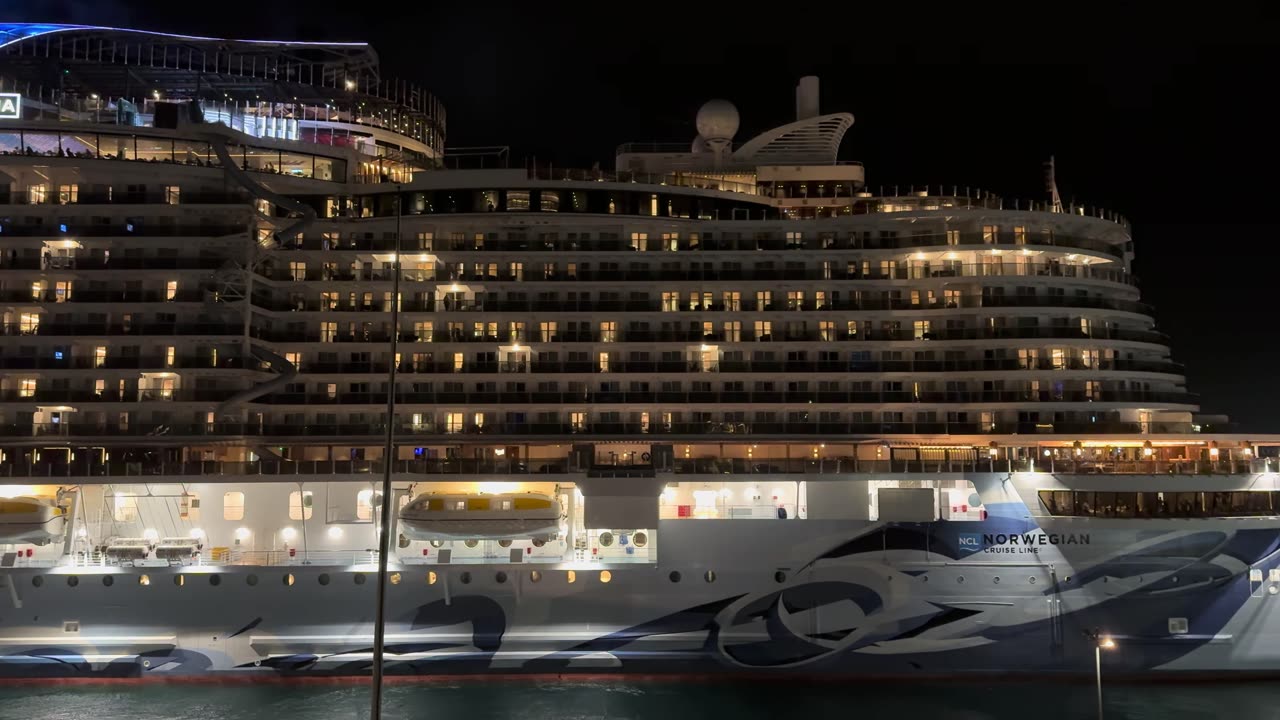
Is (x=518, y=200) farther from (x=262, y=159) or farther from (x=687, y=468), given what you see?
(x=687, y=468)

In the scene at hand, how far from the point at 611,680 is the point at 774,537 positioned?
6381mm

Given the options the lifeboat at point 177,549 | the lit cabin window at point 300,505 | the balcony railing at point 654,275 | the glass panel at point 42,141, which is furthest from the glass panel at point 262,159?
the lifeboat at point 177,549

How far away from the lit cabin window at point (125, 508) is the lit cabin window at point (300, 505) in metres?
5.12

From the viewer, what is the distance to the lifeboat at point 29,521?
30828 millimetres

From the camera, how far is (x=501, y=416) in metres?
36.5

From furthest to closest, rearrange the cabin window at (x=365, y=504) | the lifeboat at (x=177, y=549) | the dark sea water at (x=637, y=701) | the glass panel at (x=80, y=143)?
the glass panel at (x=80, y=143) → the cabin window at (x=365, y=504) → the lifeboat at (x=177, y=549) → the dark sea water at (x=637, y=701)

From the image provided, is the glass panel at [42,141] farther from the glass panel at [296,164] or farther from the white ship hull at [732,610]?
the white ship hull at [732,610]

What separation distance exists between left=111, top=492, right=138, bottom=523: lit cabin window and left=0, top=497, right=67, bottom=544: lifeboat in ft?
5.27

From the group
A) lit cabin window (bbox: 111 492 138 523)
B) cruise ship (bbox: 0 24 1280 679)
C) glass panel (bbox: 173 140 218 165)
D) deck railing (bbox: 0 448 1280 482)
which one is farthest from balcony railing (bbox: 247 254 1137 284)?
lit cabin window (bbox: 111 492 138 523)

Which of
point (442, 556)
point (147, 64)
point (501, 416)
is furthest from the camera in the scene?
point (147, 64)

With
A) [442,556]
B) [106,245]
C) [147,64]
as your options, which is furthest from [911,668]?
[147,64]

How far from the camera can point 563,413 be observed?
120ft

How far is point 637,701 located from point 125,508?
688 inches

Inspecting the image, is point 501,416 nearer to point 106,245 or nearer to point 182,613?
point 182,613
